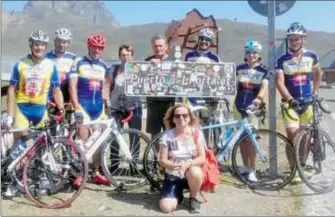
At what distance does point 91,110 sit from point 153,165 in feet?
3.34

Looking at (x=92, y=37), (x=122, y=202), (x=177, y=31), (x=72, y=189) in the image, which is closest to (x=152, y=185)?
(x=122, y=202)

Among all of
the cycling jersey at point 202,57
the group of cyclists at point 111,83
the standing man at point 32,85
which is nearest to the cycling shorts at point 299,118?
the group of cyclists at point 111,83

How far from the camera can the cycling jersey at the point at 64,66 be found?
592 cm

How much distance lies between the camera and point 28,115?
17.6ft

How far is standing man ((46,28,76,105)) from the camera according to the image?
5.91 metres

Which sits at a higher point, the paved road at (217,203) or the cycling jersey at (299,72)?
the cycling jersey at (299,72)

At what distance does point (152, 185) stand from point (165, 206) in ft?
2.49

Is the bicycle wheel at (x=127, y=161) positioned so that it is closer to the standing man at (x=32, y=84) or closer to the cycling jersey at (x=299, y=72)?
the standing man at (x=32, y=84)

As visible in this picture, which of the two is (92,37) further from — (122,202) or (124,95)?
(122,202)

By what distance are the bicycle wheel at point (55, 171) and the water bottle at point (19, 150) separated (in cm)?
15

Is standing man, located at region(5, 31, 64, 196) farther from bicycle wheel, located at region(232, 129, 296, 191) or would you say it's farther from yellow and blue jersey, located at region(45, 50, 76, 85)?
bicycle wheel, located at region(232, 129, 296, 191)

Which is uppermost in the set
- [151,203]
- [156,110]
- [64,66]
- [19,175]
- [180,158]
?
[64,66]

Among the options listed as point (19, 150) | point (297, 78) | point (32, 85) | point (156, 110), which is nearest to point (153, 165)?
point (156, 110)

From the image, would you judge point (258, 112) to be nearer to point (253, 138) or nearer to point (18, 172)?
point (253, 138)
